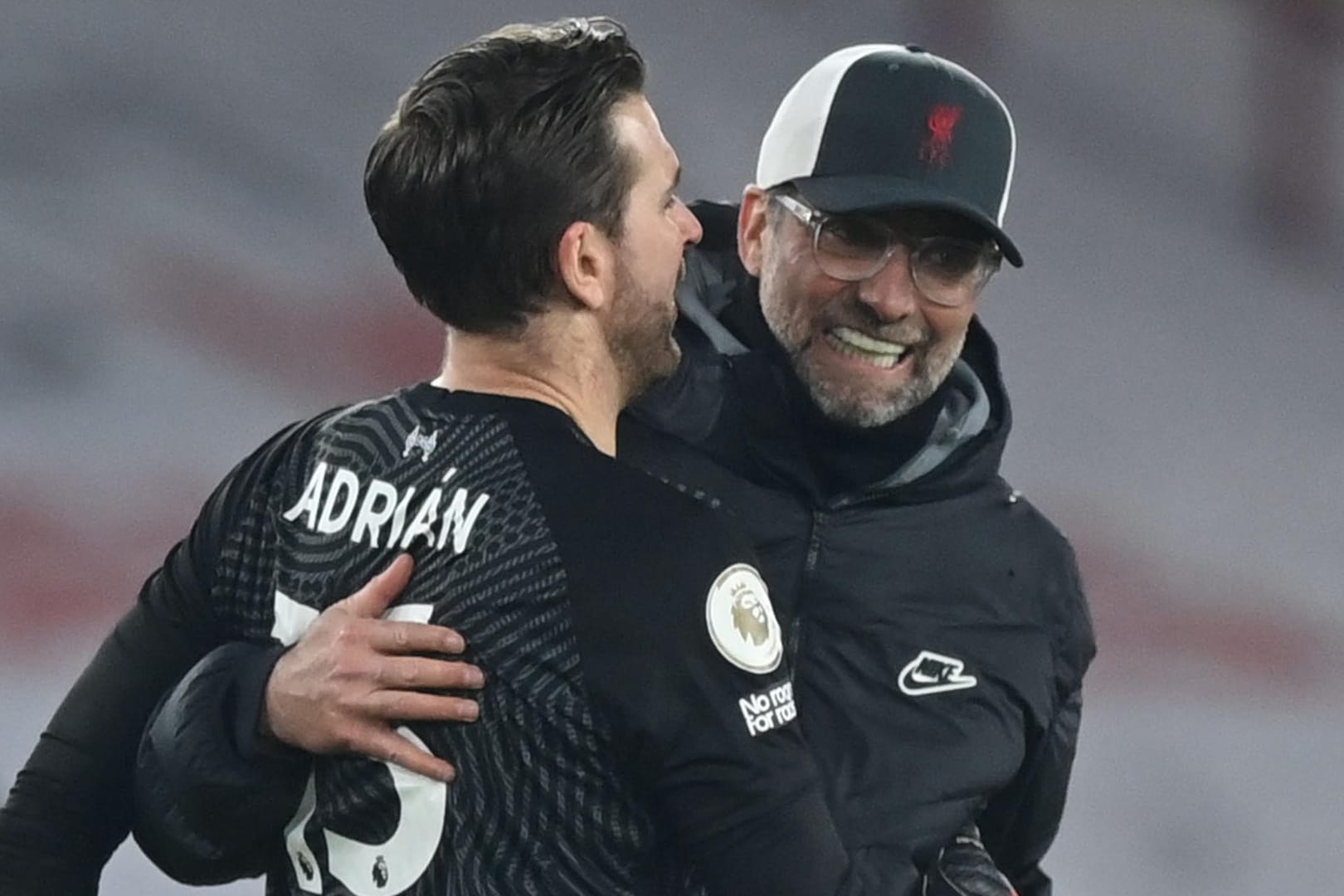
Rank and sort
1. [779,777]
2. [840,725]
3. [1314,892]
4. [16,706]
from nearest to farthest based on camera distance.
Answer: [779,777] < [840,725] < [16,706] < [1314,892]

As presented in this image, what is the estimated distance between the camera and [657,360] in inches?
47.1

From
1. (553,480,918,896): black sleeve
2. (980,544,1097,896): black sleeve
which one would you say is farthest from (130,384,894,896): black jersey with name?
(980,544,1097,896): black sleeve

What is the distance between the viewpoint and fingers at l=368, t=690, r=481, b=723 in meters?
1.08

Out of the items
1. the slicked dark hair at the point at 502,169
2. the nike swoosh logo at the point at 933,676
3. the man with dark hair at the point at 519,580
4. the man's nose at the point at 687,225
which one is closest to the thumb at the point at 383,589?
the man with dark hair at the point at 519,580

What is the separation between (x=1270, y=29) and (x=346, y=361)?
1287 mm

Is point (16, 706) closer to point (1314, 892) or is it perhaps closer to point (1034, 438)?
point (1034, 438)

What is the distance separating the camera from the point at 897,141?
4.65 ft

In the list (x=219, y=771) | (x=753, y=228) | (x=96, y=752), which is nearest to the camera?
(x=219, y=771)

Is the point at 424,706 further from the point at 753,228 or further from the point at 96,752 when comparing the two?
the point at 753,228

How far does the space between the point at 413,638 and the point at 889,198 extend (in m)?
0.47

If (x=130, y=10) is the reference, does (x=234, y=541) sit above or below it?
below

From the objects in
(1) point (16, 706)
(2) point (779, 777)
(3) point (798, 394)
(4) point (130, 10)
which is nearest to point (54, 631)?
(1) point (16, 706)

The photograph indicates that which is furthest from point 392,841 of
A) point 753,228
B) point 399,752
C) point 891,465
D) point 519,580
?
point 753,228

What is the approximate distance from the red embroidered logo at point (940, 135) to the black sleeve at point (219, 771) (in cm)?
53
